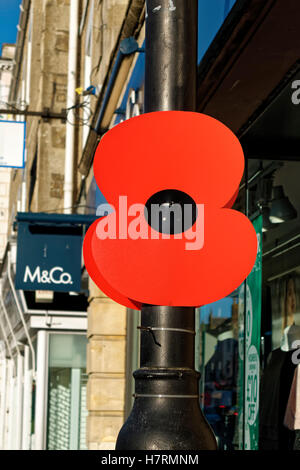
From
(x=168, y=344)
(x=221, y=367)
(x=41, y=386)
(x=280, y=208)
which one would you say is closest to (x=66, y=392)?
(x=41, y=386)

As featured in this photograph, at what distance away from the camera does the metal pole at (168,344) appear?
2.50m

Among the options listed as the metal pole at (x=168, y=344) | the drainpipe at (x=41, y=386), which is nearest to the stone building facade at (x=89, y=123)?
the drainpipe at (x=41, y=386)

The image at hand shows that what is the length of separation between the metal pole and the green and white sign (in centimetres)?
404

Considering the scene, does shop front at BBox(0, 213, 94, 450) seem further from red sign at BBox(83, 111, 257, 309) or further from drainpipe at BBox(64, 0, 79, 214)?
red sign at BBox(83, 111, 257, 309)

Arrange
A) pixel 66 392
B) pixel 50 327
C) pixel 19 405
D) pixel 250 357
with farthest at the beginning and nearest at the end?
pixel 19 405 < pixel 66 392 < pixel 50 327 < pixel 250 357

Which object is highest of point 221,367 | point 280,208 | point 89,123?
point 89,123

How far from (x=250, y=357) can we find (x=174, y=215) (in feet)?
14.2

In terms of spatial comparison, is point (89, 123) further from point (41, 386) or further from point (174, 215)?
point (174, 215)

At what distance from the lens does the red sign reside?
2.58 m

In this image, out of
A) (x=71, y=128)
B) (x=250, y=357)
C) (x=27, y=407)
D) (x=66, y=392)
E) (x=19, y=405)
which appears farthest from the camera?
(x=19, y=405)

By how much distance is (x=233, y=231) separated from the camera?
260 cm

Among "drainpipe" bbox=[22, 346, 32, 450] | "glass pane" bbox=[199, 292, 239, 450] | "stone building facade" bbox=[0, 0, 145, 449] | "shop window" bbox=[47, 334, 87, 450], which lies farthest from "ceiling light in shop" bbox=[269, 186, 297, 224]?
"drainpipe" bbox=[22, 346, 32, 450]

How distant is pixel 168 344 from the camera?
258cm

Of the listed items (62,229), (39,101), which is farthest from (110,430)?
(39,101)
